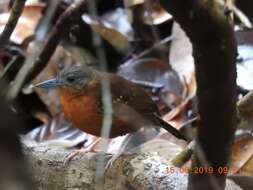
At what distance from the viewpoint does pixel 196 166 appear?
1.74m

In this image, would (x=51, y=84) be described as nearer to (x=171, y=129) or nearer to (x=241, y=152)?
(x=171, y=129)

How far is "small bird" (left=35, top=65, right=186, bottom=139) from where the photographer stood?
3.10 m

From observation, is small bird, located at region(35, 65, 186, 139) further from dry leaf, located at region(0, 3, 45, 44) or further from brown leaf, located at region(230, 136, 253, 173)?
dry leaf, located at region(0, 3, 45, 44)

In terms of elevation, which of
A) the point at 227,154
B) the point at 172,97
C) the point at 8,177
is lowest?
the point at 172,97

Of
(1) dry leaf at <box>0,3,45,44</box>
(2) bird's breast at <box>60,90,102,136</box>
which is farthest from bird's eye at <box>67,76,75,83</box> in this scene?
(1) dry leaf at <box>0,3,45,44</box>

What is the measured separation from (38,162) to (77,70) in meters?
0.80

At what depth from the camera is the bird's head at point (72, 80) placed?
3.32 metres

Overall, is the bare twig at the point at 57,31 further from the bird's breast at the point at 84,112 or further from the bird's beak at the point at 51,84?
the bird's breast at the point at 84,112

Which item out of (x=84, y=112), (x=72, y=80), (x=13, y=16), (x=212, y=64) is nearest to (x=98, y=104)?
(x=84, y=112)

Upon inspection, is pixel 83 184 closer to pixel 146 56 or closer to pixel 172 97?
pixel 172 97

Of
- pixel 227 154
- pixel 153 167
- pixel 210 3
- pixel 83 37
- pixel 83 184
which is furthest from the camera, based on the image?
pixel 83 37

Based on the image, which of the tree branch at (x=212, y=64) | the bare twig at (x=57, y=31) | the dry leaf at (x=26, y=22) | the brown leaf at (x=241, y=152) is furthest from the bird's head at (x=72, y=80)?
the tree branch at (x=212, y=64)

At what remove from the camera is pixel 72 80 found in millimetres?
3393

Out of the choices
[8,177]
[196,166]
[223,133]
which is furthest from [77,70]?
[8,177]
